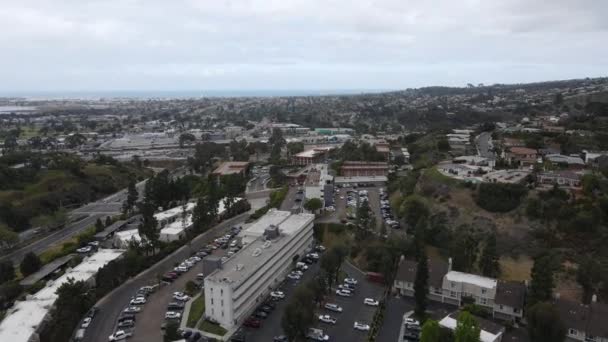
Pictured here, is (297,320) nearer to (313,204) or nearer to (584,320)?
(584,320)

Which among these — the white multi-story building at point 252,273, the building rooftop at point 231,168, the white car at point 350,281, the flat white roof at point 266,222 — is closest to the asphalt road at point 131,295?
the white multi-story building at point 252,273

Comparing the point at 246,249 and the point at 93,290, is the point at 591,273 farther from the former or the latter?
the point at 93,290

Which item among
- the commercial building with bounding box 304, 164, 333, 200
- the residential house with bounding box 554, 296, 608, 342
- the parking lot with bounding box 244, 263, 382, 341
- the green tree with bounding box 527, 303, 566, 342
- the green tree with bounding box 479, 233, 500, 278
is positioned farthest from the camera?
the commercial building with bounding box 304, 164, 333, 200

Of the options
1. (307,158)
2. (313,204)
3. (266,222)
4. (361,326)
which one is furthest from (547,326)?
(307,158)

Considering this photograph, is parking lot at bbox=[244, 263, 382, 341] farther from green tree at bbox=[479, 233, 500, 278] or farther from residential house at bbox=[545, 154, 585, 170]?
residential house at bbox=[545, 154, 585, 170]

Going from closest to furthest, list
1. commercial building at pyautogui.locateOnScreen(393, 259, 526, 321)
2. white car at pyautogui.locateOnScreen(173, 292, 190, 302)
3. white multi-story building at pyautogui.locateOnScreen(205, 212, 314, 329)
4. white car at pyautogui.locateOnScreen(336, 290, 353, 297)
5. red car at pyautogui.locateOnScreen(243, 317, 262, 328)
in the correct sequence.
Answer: white multi-story building at pyautogui.locateOnScreen(205, 212, 314, 329) → red car at pyautogui.locateOnScreen(243, 317, 262, 328) → commercial building at pyautogui.locateOnScreen(393, 259, 526, 321) → white car at pyautogui.locateOnScreen(173, 292, 190, 302) → white car at pyautogui.locateOnScreen(336, 290, 353, 297)

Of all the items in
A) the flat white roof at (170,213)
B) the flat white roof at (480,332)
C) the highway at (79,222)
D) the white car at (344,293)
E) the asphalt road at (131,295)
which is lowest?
the highway at (79,222)

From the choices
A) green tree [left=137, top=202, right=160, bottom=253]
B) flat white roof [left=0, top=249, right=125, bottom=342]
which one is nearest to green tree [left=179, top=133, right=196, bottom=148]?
green tree [left=137, top=202, right=160, bottom=253]

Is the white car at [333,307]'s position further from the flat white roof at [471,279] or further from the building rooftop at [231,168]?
the building rooftop at [231,168]
